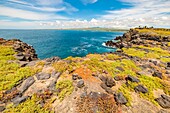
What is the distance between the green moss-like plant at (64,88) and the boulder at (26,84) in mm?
3484

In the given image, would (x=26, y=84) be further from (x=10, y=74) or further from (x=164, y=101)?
(x=164, y=101)

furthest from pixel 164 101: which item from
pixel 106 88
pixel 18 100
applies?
pixel 18 100

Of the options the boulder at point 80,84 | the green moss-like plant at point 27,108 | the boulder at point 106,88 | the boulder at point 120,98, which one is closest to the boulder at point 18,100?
the green moss-like plant at point 27,108

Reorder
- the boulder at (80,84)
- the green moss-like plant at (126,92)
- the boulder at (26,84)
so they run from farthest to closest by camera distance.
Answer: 1. the boulder at (80,84)
2. the boulder at (26,84)
3. the green moss-like plant at (126,92)

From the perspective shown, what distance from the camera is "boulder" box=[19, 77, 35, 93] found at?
14.8 m

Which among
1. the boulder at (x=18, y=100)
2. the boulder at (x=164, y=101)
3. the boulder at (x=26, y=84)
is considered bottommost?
the boulder at (x=164, y=101)

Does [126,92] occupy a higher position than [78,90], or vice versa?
[78,90]

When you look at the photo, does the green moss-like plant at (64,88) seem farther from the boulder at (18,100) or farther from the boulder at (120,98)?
the boulder at (120,98)

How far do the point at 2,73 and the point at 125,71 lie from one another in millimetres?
19044

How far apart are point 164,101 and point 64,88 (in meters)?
12.1

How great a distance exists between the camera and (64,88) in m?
15.2

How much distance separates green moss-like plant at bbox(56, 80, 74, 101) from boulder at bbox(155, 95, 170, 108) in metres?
10.5

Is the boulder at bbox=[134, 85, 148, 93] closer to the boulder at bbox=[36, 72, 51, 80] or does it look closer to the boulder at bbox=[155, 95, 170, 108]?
the boulder at bbox=[155, 95, 170, 108]

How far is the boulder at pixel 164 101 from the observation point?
1428cm
